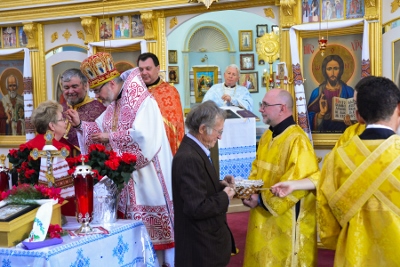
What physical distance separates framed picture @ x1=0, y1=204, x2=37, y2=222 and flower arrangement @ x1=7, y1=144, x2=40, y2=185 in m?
0.41

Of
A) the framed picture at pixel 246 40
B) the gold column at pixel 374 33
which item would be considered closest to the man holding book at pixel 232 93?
the gold column at pixel 374 33

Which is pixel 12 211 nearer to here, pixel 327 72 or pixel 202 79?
pixel 327 72

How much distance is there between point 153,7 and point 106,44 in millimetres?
905

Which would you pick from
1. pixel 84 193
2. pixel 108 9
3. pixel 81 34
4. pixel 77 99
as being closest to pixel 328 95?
pixel 108 9

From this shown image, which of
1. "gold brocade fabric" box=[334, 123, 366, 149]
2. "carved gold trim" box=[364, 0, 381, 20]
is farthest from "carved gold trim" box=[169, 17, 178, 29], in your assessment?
"gold brocade fabric" box=[334, 123, 366, 149]

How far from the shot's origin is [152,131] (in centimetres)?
370

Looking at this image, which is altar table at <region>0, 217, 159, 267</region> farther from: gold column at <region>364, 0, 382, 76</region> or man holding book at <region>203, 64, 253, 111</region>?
man holding book at <region>203, 64, 253, 111</region>

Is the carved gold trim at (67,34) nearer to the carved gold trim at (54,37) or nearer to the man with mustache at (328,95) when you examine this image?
the carved gold trim at (54,37)

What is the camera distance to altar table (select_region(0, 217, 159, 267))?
2.60 meters

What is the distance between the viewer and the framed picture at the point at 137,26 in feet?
26.3

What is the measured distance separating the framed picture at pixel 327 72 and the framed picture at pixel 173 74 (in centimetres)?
373

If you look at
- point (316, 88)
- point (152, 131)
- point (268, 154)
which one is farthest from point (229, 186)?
point (316, 88)

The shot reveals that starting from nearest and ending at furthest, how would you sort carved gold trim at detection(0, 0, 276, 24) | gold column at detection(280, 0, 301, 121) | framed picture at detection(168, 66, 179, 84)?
gold column at detection(280, 0, 301, 121) < carved gold trim at detection(0, 0, 276, 24) < framed picture at detection(168, 66, 179, 84)

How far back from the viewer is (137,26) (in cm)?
805
